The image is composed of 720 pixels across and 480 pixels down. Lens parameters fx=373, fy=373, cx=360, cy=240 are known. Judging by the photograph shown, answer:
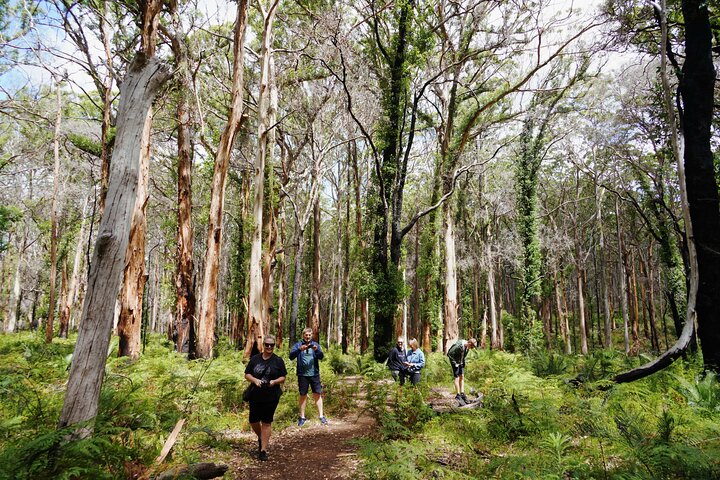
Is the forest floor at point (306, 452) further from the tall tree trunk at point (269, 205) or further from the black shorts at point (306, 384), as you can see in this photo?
the tall tree trunk at point (269, 205)

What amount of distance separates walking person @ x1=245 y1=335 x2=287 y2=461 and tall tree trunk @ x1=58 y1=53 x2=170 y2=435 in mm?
2342

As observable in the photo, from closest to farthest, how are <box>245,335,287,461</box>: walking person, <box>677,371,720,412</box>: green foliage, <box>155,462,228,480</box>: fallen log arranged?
1. <box>155,462,228,480</box>: fallen log
2. <box>245,335,287,461</box>: walking person
3. <box>677,371,720,412</box>: green foliage

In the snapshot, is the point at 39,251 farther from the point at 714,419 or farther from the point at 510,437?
the point at 714,419

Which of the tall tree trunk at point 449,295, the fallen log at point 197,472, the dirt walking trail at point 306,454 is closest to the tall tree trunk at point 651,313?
the tall tree trunk at point 449,295

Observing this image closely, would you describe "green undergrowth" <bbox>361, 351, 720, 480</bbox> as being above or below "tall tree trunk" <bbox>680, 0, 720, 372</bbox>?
below

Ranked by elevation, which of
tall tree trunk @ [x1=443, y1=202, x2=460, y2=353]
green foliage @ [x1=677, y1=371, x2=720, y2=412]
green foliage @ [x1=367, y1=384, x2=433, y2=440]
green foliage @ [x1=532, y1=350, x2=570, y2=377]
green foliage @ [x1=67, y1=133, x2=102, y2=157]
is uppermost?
green foliage @ [x1=67, y1=133, x2=102, y2=157]

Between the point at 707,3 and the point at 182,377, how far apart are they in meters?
11.4

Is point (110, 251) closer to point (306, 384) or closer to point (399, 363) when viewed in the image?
point (306, 384)

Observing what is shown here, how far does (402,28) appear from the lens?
12.1 m

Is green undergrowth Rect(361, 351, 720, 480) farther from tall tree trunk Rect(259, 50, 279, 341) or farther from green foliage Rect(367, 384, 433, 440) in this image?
tall tree trunk Rect(259, 50, 279, 341)

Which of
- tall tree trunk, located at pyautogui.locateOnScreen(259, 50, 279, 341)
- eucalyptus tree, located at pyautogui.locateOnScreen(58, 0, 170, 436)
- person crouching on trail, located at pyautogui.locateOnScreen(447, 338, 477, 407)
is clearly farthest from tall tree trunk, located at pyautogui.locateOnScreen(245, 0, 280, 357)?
eucalyptus tree, located at pyautogui.locateOnScreen(58, 0, 170, 436)

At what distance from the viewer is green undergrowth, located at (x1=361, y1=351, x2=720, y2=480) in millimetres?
3768

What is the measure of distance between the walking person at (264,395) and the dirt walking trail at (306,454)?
11.9 inches

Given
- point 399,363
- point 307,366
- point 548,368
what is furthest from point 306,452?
point 548,368
